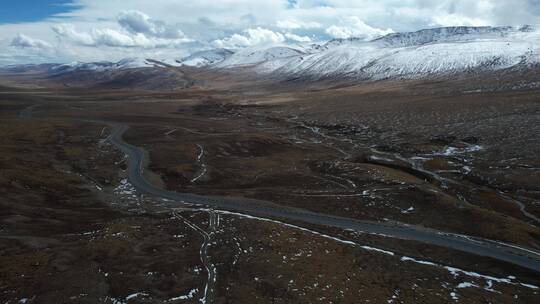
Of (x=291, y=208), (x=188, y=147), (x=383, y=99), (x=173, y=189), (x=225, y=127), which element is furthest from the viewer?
(x=383, y=99)

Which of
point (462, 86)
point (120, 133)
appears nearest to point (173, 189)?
point (120, 133)

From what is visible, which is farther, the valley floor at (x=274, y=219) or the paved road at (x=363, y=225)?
the paved road at (x=363, y=225)

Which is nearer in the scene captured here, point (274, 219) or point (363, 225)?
point (363, 225)

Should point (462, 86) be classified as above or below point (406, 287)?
above

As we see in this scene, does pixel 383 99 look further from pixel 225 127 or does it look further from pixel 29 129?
pixel 29 129

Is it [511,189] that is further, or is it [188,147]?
[188,147]

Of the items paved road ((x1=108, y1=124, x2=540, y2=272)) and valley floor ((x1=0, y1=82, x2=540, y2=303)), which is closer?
valley floor ((x1=0, y1=82, x2=540, y2=303))

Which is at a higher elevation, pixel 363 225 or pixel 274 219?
pixel 363 225

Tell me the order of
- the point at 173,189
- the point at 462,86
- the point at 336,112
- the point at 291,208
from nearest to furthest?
the point at 291,208
the point at 173,189
the point at 336,112
the point at 462,86
